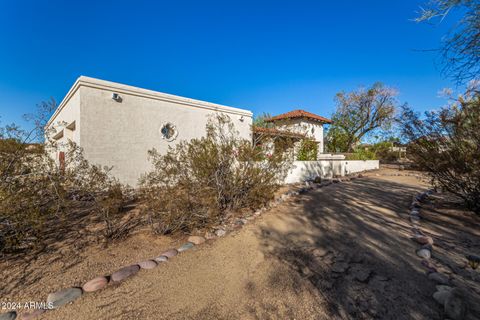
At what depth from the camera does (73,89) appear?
7.25m

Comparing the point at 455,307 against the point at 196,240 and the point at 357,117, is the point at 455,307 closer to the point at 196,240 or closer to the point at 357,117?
the point at 196,240

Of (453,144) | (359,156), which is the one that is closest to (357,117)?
(359,156)

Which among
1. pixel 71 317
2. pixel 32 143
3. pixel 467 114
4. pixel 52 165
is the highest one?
pixel 467 114

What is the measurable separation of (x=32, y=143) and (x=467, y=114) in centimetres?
911

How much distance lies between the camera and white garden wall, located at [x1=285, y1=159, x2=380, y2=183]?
10.3 m

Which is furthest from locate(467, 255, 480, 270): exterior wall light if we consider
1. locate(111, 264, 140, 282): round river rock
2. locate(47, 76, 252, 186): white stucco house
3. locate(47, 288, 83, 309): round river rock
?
locate(47, 76, 252, 186): white stucco house

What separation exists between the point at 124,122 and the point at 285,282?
7911 mm

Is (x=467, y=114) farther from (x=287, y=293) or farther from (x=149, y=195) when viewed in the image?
(x=149, y=195)

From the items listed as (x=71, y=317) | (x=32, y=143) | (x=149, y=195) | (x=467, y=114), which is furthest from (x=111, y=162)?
(x=467, y=114)

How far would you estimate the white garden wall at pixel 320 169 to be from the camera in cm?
1034

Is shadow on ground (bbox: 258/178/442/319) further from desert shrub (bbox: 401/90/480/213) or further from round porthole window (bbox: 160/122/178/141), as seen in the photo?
round porthole window (bbox: 160/122/178/141)

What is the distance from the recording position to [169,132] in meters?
9.02

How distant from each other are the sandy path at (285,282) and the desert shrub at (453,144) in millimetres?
2219

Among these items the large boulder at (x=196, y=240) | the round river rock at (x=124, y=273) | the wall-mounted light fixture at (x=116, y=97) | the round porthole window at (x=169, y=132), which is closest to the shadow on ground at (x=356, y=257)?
the large boulder at (x=196, y=240)
